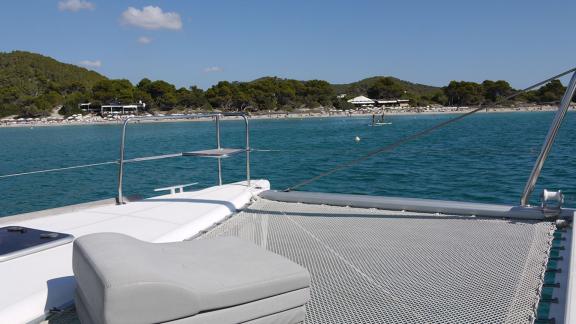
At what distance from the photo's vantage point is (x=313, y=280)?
2.40m

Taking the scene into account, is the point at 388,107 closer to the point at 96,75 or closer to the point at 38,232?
the point at 96,75

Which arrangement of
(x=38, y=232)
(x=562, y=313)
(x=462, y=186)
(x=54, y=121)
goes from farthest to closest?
(x=54, y=121), (x=462, y=186), (x=38, y=232), (x=562, y=313)

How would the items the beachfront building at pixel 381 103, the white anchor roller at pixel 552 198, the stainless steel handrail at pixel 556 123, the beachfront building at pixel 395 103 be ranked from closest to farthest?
the stainless steel handrail at pixel 556 123 < the white anchor roller at pixel 552 198 < the beachfront building at pixel 381 103 < the beachfront building at pixel 395 103

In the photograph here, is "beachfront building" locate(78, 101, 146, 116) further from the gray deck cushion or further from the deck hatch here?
the gray deck cushion

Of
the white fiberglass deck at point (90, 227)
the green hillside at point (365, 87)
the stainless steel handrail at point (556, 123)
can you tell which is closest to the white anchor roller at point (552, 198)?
the stainless steel handrail at point (556, 123)

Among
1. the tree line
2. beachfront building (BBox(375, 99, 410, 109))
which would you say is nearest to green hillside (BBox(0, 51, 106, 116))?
the tree line

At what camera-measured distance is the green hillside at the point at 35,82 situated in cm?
9475

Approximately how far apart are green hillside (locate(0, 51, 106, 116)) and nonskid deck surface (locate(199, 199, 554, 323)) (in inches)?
4009

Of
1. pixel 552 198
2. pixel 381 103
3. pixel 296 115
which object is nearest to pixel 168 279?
pixel 552 198

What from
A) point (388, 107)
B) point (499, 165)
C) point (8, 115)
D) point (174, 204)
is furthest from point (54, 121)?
point (174, 204)

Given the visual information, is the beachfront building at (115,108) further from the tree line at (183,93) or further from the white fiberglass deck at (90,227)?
the white fiberglass deck at (90,227)

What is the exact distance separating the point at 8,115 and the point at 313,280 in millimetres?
105211

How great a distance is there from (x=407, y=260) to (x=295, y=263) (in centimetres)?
91

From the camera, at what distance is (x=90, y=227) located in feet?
10.4
